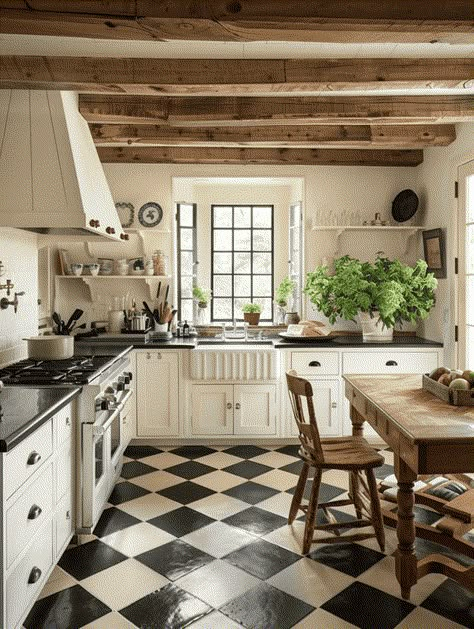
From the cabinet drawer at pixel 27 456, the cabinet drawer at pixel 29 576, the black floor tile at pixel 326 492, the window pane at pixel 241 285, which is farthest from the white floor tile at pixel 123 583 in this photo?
the window pane at pixel 241 285

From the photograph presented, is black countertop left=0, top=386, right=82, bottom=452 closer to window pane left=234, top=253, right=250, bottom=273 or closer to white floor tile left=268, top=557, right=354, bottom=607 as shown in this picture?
white floor tile left=268, top=557, right=354, bottom=607

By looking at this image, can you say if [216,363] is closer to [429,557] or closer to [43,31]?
[429,557]

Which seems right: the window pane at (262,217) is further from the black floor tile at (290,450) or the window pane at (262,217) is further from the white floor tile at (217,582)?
the white floor tile at (217,582)

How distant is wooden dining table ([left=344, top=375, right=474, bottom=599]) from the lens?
7.64 ft

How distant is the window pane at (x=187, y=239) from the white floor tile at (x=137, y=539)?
321 cm

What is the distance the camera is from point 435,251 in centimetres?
517

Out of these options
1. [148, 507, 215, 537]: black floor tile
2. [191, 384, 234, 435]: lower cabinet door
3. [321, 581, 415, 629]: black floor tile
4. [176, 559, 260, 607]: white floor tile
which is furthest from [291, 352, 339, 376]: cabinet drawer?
[321, 581, 415, 629]: black floor tile

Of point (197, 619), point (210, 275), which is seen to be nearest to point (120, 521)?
point (197, 619)

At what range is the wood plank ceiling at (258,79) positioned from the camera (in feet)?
8.00

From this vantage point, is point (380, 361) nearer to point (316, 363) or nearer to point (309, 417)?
point (316, 363)

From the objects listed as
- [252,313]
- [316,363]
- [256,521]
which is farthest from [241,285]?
[256,521]

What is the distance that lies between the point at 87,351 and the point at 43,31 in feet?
7.97

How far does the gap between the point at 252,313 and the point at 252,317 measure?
4cm

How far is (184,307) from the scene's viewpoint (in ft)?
19.5
